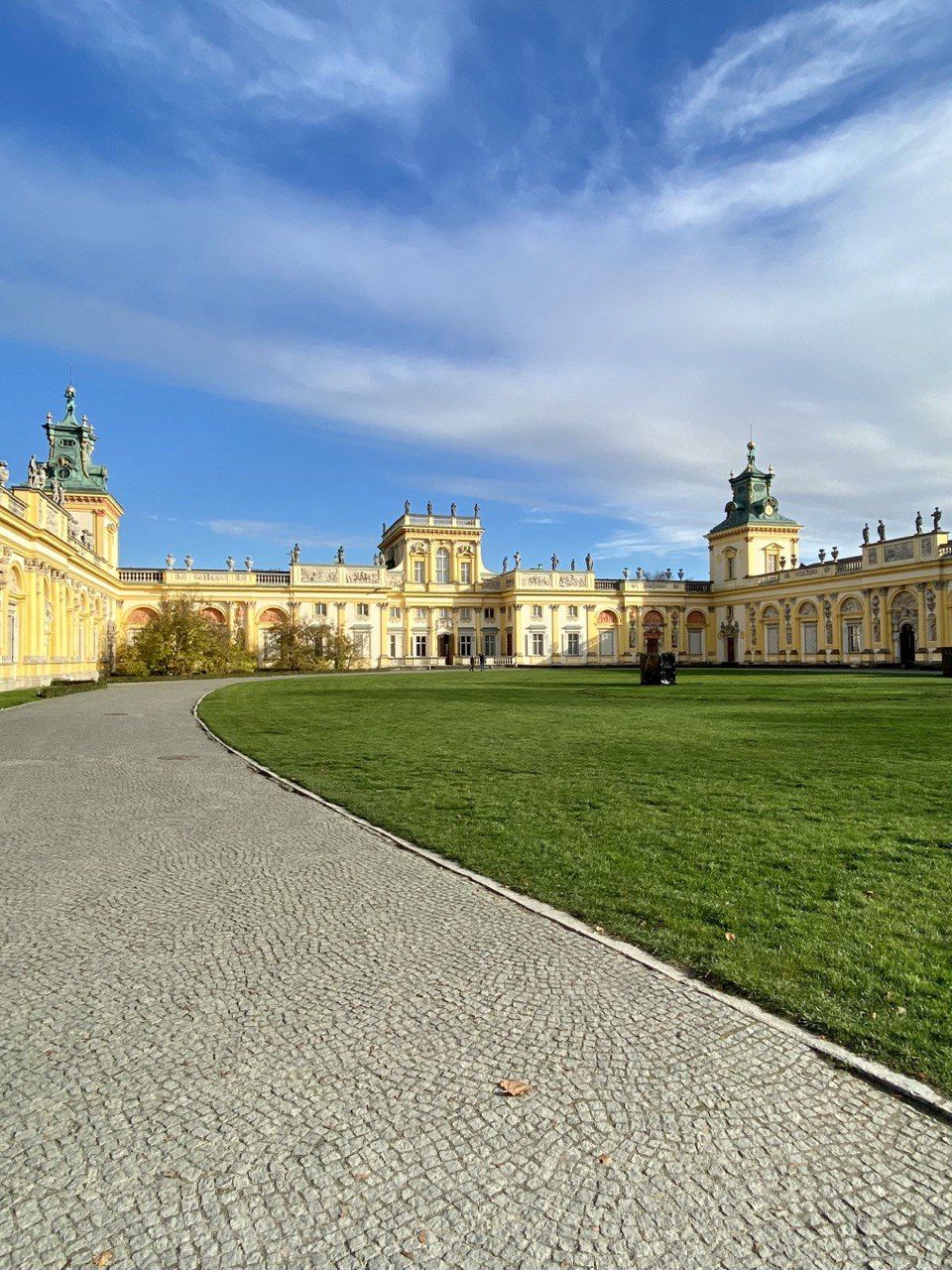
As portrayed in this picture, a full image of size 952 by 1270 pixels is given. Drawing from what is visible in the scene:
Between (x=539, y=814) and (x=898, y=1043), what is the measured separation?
14.7 ft

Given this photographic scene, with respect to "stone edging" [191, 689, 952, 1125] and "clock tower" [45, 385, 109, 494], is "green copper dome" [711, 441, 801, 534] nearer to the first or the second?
"clock tower" [45, 385, 109, 494]

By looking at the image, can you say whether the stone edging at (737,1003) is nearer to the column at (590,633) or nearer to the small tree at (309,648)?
the small tree at (309,648)

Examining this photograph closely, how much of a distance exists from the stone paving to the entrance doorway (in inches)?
2175

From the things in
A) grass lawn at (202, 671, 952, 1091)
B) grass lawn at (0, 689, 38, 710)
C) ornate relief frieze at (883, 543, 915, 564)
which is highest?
ornate relief frieze at (883, 543, 915, 564)

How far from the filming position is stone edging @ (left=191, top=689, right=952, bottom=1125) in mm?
2930

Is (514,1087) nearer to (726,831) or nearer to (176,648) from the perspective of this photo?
(726,831)

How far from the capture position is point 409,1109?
2.91m

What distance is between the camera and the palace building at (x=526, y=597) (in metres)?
51.2

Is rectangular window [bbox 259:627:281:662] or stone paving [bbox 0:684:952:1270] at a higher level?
rectangular window [bbox 259:627:281:662]

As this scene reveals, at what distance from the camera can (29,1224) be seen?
93.7 inches

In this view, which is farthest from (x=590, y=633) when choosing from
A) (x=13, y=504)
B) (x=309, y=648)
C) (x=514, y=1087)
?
(x=514, y=1087)

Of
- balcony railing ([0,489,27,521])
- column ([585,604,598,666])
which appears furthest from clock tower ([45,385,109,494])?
column ([585,604,598,666])

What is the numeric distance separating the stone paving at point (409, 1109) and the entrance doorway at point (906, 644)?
55241 millimetres

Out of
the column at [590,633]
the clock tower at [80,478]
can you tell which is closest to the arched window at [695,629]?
the column at [590,633]
